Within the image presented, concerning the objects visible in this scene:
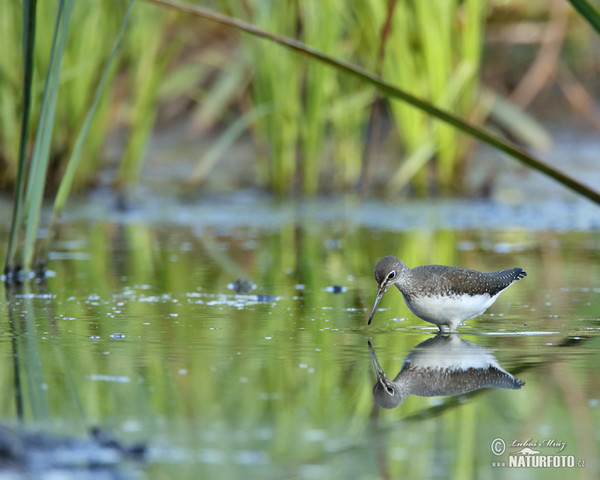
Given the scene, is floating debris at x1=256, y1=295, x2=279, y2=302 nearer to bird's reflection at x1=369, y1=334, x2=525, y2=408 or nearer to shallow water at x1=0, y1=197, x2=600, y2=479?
shallow water at x1=0, y1=197, x2=600, y2=479

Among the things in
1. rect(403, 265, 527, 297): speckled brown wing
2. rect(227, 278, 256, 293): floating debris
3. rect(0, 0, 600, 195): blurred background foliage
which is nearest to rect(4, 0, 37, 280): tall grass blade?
rect(227, 278, 256, 293): floating debris

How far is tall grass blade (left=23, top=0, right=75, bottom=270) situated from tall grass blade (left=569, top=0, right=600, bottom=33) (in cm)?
153

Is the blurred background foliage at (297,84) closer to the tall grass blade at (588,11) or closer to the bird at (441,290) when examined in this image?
the bird at (441,290)

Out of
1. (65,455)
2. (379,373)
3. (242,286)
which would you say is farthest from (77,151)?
(65,455)

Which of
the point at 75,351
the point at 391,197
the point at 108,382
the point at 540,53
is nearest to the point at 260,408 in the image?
the point at 108,382

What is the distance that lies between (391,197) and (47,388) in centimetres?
489

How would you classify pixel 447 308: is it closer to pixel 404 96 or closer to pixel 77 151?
pixel 404 96

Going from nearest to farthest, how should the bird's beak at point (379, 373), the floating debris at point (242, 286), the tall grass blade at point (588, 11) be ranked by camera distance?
the bird's beak at point (379, 373) → the tall grass blade at point (588, 11) → the floating debris at point (242, 286)

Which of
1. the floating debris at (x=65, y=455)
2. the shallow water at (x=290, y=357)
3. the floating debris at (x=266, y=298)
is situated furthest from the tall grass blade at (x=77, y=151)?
the floating debris at (x=65, y=455)

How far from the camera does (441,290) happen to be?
3.20 metres

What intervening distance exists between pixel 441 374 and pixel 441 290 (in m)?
0.59

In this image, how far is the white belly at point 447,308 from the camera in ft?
10.5

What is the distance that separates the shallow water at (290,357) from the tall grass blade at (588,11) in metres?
0.84

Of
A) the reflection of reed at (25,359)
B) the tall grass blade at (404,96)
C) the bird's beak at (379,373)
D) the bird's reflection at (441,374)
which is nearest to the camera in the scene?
the reflection of reed at (25,359)
